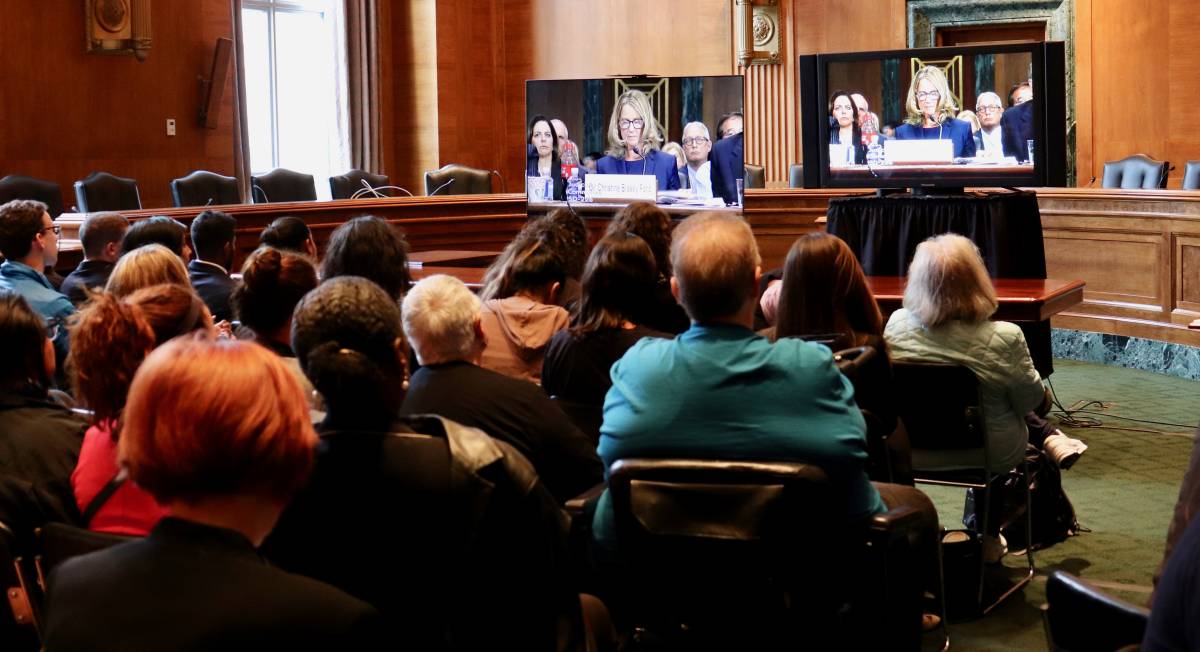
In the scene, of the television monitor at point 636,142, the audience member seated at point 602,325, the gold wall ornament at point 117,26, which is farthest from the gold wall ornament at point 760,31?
the audience member seated at point 602,325

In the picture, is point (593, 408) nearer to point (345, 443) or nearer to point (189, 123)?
point (345, 443)

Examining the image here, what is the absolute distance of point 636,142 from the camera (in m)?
7.52

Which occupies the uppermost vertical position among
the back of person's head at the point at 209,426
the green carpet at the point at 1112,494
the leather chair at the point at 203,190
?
the leather chair at the point at 203,190

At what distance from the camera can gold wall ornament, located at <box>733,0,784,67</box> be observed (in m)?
11.0

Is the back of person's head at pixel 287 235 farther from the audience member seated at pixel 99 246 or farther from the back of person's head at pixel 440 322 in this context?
the back of person's head at pixel 440 322

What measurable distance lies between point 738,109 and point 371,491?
5.74 metres

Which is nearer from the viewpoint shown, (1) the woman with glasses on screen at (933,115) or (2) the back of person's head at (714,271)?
(2) the back of person's head at (714,271)

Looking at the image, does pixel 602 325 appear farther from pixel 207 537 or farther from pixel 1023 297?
pixel 1023 297

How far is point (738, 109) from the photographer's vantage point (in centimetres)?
735

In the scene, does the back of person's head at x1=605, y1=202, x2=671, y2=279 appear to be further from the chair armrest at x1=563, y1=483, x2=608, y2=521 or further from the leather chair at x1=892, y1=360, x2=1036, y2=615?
the chair armrest at x1=563, y1=483, x2=608, y2=521

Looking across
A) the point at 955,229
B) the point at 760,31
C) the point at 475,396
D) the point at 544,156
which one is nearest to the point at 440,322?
the point at 475,396

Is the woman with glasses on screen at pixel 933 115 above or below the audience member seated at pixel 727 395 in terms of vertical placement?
above

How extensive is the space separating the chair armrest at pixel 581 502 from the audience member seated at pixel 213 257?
7.67 feet

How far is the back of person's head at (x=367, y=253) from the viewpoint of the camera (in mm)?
3951
